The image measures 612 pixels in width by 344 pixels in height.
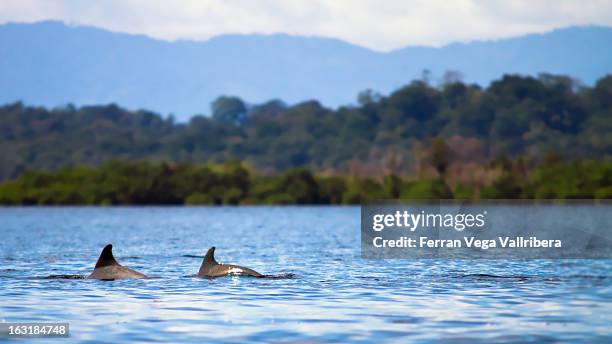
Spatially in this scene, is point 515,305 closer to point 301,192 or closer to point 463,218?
point 463,218

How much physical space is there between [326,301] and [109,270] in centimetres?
776

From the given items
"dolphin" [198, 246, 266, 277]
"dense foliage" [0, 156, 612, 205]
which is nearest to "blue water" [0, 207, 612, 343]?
"dolphin" [198, 246, 266, 277]

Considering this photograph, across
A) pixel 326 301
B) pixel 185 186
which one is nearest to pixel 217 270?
pixel 326 301

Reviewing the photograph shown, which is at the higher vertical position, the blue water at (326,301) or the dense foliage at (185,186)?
the dense foliage at (185,186)

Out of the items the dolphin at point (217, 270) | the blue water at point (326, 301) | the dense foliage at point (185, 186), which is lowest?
the blue water at point (326, 301)

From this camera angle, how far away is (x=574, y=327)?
2164 cm

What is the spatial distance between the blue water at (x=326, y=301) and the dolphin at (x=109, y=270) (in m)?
0.59

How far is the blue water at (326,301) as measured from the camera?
2114 centimetres

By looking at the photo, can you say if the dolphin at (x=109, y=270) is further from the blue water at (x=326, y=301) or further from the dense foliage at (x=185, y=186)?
the dense foliage at (x=185, y=186)

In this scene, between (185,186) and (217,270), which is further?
(185,186)

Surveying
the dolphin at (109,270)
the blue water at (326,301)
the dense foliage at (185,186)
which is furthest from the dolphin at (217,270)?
the dense foliage at (185,186)

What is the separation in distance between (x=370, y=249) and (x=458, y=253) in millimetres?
5413

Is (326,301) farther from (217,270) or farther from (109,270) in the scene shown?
(109,270)

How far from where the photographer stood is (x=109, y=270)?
31359mm
